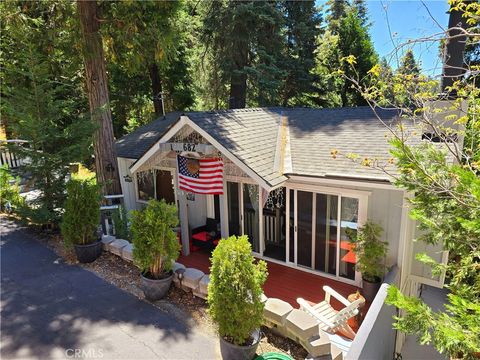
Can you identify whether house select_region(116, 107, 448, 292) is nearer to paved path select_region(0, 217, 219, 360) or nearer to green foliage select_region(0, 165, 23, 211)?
paved path select_region(0, 217, 219, 360)

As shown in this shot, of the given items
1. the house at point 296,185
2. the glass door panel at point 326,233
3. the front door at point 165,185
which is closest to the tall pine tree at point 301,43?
the house at point 296,185

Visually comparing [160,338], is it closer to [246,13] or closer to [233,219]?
[233,219]

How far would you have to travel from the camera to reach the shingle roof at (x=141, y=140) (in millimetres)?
12000

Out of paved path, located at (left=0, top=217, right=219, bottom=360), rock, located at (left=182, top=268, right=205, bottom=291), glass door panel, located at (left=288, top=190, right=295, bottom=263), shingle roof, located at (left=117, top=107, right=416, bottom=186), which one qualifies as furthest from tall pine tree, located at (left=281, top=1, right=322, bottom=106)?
paved path, located at (left=0, top=217, right=219, bottom=360)

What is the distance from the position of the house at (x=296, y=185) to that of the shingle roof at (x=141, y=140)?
7.51 ft

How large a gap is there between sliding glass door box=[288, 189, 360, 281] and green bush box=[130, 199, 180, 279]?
332 cm

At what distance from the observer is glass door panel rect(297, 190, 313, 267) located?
8117 mm

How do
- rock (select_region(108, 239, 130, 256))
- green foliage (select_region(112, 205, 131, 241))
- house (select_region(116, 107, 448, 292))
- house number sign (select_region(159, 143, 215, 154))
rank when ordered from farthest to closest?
green foliage (select_region(112, 205, 131, 241)), rock (select_region(108, 239, 130, 256)), house number sign (select_region(159, 143, 215, 154)), house (select_region(116, 107, 448, 292))

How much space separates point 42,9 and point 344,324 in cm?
1445

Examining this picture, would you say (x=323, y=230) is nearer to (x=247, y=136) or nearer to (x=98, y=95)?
(x=247, y=136)

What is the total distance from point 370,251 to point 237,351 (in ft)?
11.7

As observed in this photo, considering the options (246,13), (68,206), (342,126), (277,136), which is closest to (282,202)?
(277,136)

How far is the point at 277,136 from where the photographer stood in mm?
10023

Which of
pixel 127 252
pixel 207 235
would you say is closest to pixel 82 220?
pixel 127 252
